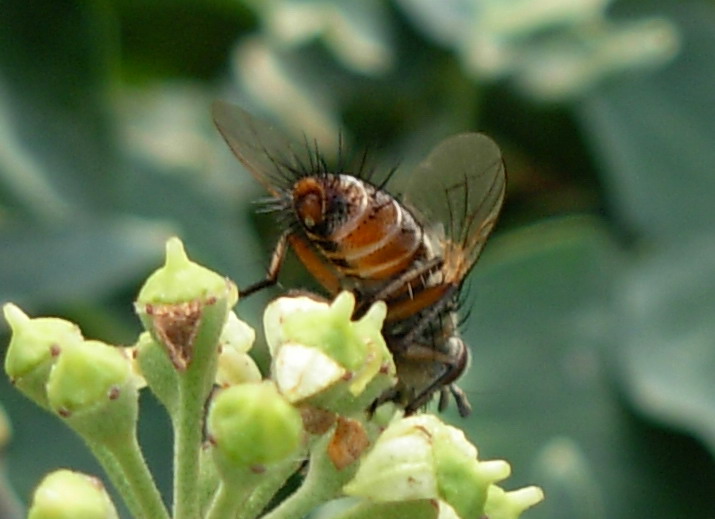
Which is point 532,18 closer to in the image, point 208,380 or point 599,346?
point 599,346

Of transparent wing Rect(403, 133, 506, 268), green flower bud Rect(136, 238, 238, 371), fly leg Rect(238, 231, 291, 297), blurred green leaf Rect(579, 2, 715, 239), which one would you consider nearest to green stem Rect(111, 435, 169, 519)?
green flower bud Rect(136, 238, 238, 371)

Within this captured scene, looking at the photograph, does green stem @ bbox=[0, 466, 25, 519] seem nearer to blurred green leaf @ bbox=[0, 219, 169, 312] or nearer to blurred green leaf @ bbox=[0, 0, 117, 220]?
blurred green leaf @ bbox=[0, 219, 169, 312]

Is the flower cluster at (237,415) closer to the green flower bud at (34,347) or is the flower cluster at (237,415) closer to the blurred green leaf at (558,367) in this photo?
the green flower bud at (34,347)

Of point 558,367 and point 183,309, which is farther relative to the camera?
point 558,367

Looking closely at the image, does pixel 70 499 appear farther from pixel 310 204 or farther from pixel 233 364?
pixel 310 204

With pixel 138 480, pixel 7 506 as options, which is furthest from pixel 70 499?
pixel 7 506

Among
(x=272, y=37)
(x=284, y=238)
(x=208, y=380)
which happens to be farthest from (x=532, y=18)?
(x=208, y=380)
